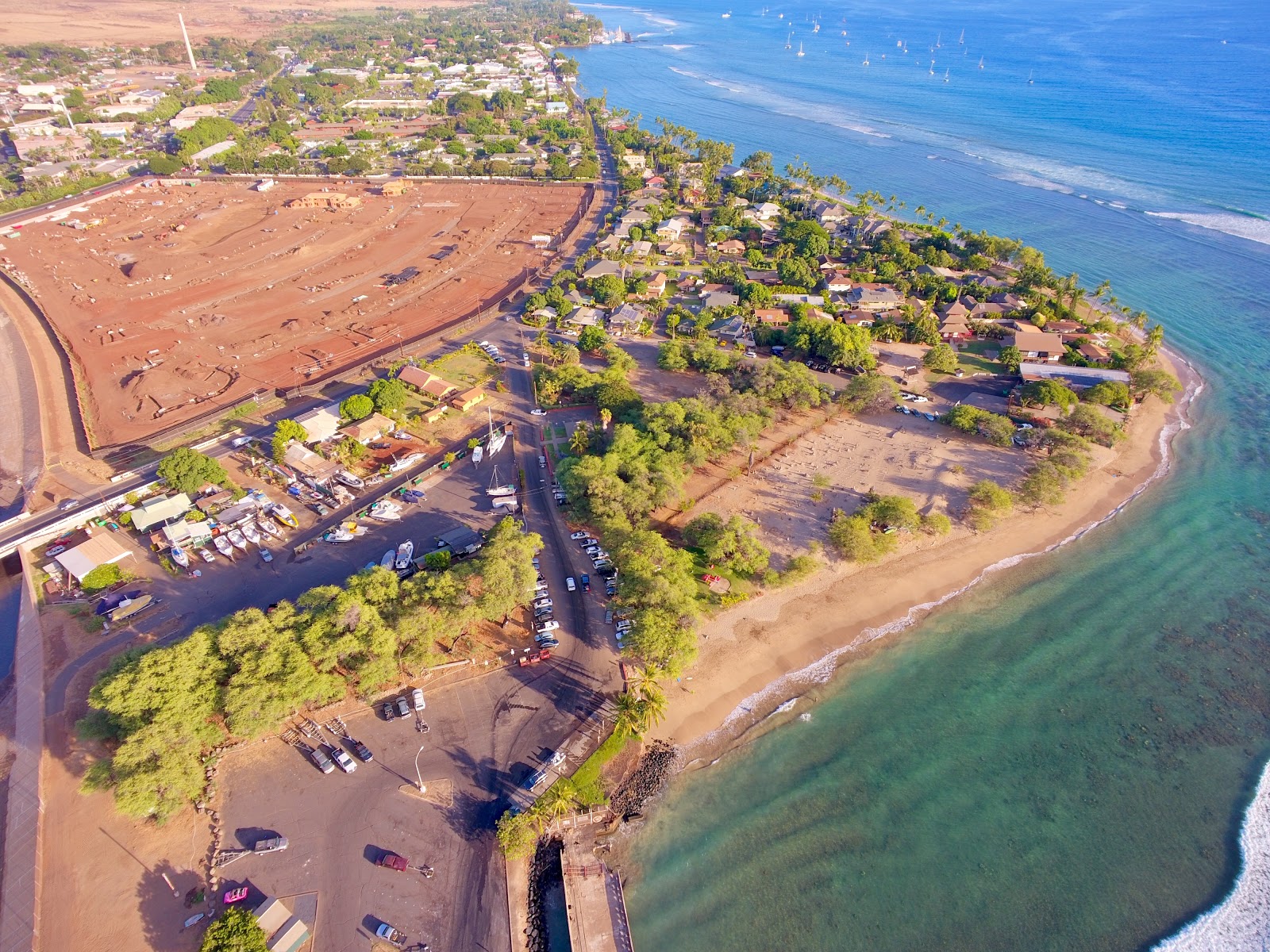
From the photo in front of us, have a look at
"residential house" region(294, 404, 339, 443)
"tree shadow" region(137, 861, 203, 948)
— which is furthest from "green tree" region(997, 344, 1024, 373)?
"tree shadow" region(137, 861, 203, 948)

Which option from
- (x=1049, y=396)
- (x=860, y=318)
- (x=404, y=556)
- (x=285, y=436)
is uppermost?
(x=285, y=436)

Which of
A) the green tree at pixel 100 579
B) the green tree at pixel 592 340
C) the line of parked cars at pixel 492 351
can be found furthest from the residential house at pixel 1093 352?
the green tree at pixel 100 579

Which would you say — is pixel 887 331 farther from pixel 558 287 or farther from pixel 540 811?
pixel 540 811

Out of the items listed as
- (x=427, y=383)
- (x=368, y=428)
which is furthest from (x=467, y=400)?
(x=368, y=428)

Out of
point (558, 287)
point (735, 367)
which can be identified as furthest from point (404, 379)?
point (735, 367)

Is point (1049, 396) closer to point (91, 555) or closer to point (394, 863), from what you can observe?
point (394, 863)

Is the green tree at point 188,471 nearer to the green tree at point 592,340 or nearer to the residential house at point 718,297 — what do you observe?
the green tree at point 592,340

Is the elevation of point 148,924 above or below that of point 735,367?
below

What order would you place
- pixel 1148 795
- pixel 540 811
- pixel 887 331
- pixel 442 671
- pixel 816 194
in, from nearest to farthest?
pixel 540 811, pixel 1148 795, pixel 442 671, pixel 887 331, pixel 816 194
